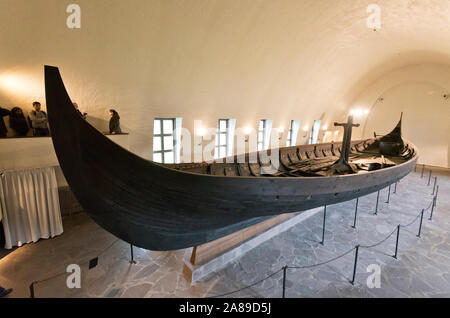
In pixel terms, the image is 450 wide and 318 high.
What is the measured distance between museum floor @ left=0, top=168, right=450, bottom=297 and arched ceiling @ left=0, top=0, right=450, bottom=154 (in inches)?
121

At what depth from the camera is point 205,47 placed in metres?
6.23

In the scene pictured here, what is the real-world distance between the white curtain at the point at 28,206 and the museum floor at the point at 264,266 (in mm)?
245

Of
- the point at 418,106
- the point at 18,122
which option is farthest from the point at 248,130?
the point at 418,106

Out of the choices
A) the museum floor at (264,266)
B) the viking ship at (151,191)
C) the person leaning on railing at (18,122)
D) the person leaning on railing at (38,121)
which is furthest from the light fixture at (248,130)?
the person leaning on railing at (18,122)

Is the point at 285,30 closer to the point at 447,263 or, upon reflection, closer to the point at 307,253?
the point at 307,253

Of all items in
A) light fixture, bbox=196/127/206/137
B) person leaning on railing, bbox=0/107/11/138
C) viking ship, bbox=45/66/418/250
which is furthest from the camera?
light fixture, bbox=196/127/206/137

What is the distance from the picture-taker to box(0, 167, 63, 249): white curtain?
13.1 feet

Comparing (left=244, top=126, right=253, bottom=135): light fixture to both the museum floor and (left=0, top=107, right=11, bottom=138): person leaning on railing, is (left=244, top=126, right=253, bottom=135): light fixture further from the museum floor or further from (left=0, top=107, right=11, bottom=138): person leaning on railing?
(left=0, top=107, right=11, bottom=138): person leaning on railing

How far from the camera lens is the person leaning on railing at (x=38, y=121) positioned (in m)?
4.32

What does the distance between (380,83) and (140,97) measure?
15986 mm

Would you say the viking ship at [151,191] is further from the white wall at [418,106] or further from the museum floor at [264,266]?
the white wall at [418,106]

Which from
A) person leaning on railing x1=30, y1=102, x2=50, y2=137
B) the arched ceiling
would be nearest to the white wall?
the arched ceiling

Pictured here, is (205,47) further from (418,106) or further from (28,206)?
(418,106)
